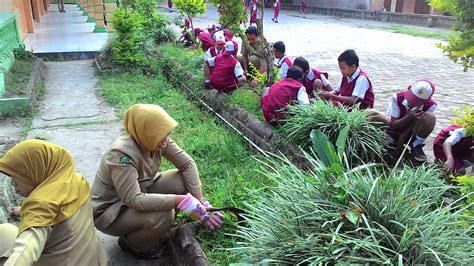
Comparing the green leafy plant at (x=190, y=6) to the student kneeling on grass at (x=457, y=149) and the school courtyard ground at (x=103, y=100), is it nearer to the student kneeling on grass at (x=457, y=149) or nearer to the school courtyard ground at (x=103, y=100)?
the school courtyard ground at (x=103, y=100)

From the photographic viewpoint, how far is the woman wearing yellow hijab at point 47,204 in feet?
6.89

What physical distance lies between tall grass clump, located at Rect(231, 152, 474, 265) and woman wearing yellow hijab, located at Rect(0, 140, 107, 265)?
94 cm

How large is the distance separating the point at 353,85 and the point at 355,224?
3.06m

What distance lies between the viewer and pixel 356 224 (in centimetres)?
204

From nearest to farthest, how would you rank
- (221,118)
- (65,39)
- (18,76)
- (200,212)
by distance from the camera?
(200,212)
(221,118)
(18,76)
(65,39)

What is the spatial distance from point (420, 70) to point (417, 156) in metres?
6.52

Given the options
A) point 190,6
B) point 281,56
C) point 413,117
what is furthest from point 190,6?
point 413,117

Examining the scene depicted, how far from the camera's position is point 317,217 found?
2.15 meters

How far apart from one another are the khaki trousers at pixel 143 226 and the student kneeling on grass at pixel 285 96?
6.21 ft

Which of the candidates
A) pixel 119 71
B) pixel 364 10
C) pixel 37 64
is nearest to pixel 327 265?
pixel 119 71

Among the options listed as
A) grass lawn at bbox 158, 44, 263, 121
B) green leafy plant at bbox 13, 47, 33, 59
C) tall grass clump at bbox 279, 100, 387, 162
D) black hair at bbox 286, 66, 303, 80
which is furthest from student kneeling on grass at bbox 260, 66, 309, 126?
green leafy plant at bbox 13, 47, 33, 59

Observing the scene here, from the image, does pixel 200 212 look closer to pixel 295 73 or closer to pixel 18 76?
pixel 295 73

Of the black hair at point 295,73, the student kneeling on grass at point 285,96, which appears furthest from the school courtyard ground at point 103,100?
the black hair at point 295,73

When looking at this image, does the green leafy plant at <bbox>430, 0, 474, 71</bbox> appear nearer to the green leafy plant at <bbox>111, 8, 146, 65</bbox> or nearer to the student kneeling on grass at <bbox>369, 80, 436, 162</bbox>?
the student kneeling on grass at <bbox>369, 80, 436, 162</bbox>
